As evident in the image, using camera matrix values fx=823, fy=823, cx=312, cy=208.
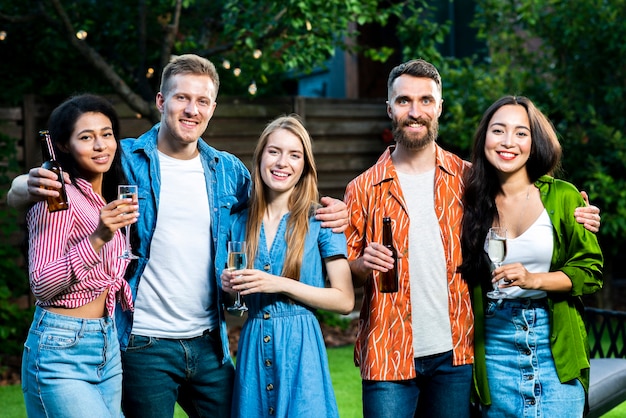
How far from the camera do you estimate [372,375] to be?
410 centimetres

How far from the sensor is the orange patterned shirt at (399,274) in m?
4.06

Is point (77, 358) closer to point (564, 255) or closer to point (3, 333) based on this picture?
point (564, 255)

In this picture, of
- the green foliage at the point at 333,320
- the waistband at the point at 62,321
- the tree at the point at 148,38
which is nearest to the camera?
the waistband at the point at 62,321

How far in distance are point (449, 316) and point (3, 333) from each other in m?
5.07

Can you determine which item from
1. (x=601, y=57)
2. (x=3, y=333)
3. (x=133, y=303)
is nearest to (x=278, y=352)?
(x=133, y=303)

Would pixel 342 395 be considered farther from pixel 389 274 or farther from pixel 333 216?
pixel 333 216

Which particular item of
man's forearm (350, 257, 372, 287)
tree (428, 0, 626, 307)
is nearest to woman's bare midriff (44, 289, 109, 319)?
man's forearm (350, 257, 372, 287)

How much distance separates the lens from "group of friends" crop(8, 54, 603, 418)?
3859 millimetres

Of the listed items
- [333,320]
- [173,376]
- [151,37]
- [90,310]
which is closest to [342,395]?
[333,320]

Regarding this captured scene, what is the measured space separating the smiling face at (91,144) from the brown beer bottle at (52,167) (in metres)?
0.08

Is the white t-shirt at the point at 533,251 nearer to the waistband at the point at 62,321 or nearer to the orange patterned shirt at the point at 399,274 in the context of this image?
the orange patterned shirt at the point at 399,274

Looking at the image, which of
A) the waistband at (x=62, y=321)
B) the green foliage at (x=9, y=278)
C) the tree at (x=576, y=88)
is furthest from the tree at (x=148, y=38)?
the waistband at (x=62, y=321)

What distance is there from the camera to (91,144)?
12.2 ft

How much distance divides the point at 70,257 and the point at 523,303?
2129mm
